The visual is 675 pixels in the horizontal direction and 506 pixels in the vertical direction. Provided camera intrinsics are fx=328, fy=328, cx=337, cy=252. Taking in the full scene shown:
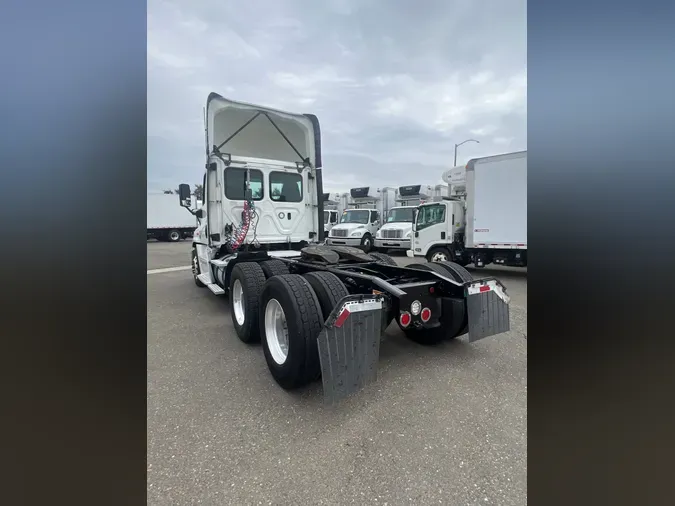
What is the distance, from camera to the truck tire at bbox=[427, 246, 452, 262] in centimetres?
1059

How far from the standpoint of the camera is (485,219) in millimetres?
9406

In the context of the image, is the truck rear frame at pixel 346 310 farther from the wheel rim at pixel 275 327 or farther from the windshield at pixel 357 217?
the windshield at pixel 357 217

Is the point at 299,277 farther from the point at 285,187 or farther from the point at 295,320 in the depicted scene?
the point at 285,187

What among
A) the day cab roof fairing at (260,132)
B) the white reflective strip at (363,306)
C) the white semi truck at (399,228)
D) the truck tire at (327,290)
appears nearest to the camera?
the white reflective strip at (363,306)

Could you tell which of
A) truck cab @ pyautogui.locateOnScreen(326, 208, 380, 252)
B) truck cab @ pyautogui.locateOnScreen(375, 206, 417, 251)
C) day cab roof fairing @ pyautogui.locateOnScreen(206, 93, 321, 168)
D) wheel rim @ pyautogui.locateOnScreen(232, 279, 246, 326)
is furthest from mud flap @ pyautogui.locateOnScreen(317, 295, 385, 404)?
truck cab @ pyautogui.locateOnScreen(326, 208, 380, 252)

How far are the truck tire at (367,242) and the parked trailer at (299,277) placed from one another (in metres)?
9.15

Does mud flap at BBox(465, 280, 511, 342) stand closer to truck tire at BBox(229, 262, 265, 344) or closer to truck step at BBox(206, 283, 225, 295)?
truck tire at BBox(229, 262, 265, 344)

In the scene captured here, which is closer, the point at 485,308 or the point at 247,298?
the point at 485,308

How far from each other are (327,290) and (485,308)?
1.70m

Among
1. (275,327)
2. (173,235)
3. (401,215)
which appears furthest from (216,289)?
(173,235)

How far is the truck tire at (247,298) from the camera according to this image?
13.4 feet

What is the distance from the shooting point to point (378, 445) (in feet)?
7.24

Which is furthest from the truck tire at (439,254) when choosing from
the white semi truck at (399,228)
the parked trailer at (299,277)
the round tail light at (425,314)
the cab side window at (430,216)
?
the round tail light at (425,314)
